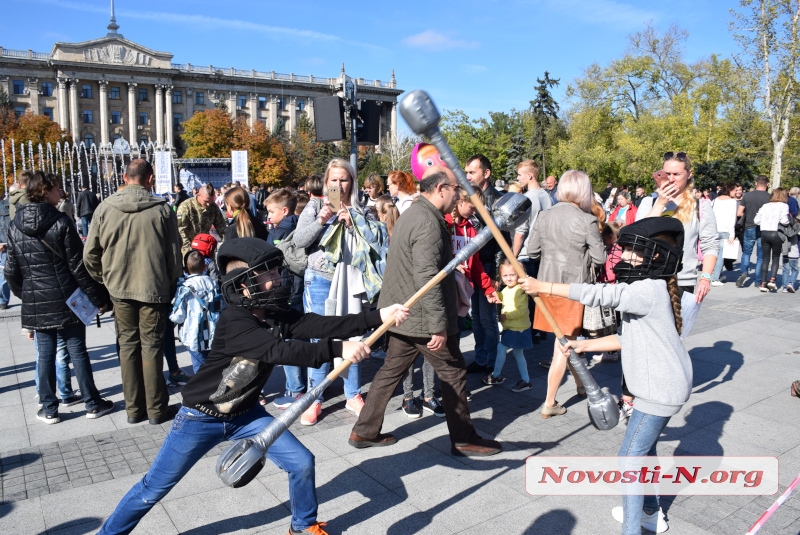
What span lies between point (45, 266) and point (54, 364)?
2.85 feet

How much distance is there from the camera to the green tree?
2427 inches

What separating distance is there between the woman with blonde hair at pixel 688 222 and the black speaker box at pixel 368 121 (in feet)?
17.3

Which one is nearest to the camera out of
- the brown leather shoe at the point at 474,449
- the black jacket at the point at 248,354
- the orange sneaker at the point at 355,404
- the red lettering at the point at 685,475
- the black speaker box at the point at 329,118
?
the black jacket at the point at 248,354

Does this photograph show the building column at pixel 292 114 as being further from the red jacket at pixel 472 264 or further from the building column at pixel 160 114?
the red jacket at pixel 472 264

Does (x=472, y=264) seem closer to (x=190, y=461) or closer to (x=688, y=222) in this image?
(x=688, y=222)

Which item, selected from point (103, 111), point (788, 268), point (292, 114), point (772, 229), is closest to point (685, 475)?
point (772, 229)

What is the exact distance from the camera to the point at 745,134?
Result: 34.8m

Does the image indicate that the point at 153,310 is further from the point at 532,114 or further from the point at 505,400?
the point at 532,114

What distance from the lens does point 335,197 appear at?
5.09 meters

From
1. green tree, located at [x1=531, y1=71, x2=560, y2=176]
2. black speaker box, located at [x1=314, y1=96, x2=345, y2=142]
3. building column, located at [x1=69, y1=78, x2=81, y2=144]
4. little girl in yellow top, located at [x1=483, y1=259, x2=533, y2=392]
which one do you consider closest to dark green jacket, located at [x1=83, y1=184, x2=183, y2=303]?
little girl in yellow top, located at [x1=483, y1=259, x2=533, y2=392]

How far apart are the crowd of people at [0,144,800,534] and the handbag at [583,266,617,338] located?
2cm

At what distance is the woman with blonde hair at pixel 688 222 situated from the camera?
496 centimetres

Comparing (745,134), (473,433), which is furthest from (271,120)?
(473,433)

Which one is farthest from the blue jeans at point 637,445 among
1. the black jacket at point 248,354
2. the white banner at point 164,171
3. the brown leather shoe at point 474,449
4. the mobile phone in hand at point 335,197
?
the white banner at point 164,171
